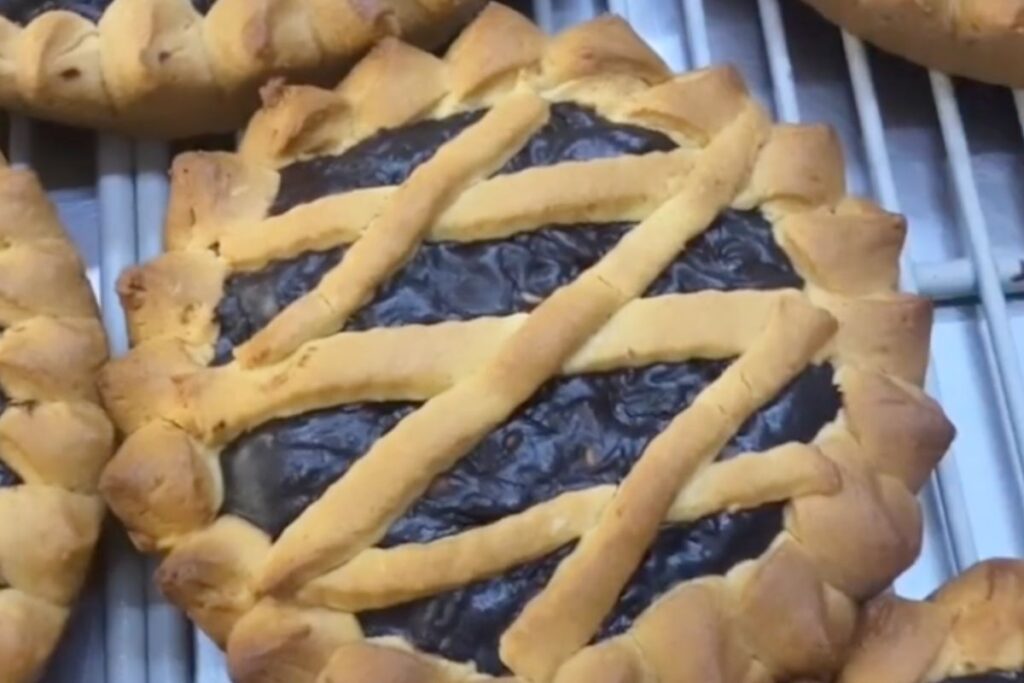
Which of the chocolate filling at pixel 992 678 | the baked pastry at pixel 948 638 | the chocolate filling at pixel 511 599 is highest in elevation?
the chocolate filling at pixel 511 599

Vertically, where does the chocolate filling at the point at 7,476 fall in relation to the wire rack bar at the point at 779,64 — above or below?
below

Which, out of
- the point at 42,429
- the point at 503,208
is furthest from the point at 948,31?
the point at 42,429

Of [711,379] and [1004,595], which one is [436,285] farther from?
[1004,595]

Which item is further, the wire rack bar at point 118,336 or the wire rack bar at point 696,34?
the wire rack bar at point 696,34

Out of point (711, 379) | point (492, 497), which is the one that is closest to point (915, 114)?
point (711, 379)

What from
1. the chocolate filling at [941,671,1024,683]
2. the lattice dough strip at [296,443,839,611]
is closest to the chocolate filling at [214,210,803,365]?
the lattice dough strip at [296,443,839,611]

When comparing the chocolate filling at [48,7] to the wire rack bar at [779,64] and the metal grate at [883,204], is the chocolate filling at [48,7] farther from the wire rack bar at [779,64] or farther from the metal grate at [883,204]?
the wire rack bar at [779,64]

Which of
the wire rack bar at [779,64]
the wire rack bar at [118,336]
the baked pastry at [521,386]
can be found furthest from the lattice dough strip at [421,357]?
the wire rack bar at [779,64]
